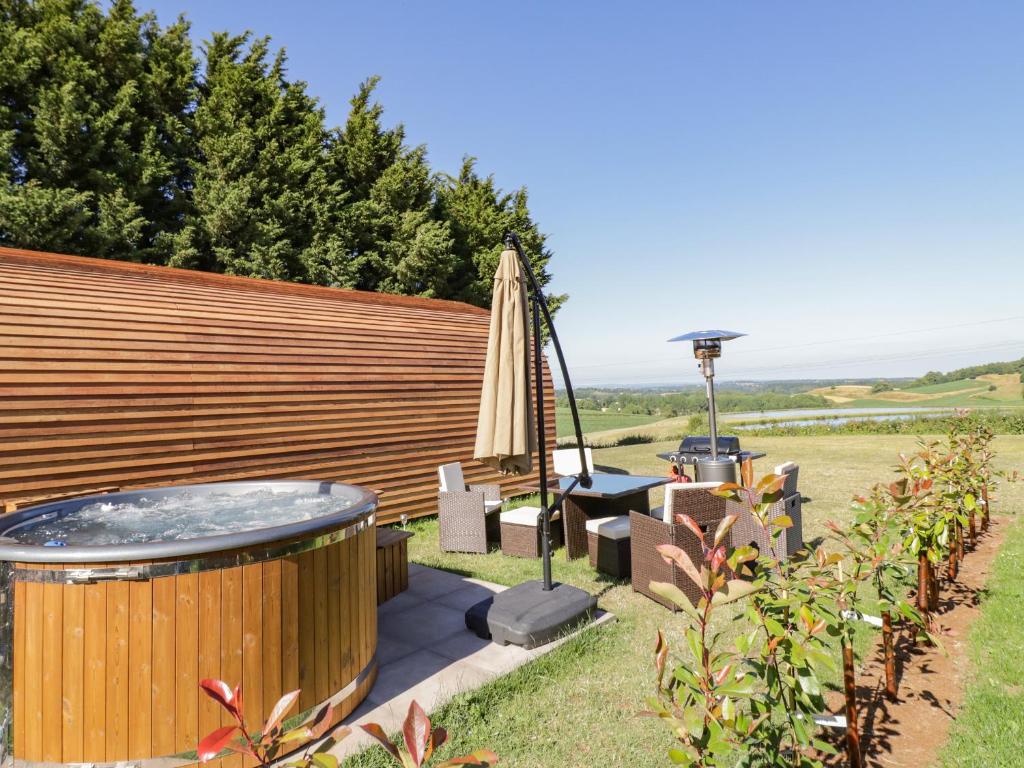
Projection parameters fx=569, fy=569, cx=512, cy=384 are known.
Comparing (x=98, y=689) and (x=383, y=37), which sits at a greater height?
(x=383, y=37)

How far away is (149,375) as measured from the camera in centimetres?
613

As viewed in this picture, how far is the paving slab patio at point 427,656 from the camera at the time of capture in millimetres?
3209

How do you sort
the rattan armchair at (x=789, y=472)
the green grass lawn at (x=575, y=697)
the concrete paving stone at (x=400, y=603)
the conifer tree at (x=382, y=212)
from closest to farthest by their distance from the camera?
1. the green grass lawn at (x=575, y=697)
2. the concrete paving stone at (x=400, y=603)
3. the rattan armchair at (x=789, y=472)
4. the conifer tree at (x=382, y=212)

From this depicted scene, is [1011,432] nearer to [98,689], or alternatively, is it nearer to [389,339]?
[389,339]

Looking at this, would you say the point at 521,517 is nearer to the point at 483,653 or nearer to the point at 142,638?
the point at 483,653

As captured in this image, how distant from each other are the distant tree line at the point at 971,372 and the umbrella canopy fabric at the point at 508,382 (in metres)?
50.1

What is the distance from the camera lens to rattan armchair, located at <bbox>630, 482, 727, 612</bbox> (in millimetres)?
4473

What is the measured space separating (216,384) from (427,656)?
4.39m

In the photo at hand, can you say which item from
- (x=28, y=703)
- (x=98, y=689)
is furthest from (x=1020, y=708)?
(x=28, y=703)

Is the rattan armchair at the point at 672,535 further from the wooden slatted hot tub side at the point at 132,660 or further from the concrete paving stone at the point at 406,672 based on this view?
the wooden slatted hot tub side at the point at 132,660

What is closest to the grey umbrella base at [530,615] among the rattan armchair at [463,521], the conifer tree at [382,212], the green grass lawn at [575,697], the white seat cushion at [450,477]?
the green grass lawn at [575,697]

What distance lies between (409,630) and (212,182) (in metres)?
16.6

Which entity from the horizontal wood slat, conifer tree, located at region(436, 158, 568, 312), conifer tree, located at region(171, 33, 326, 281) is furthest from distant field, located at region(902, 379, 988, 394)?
the horizontal wood slat

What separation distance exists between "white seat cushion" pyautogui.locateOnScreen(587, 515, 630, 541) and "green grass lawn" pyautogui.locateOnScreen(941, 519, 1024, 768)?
257 cm
